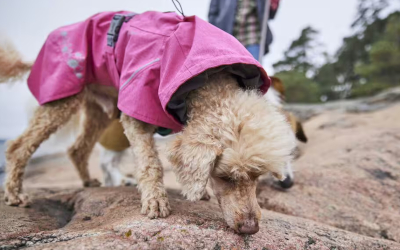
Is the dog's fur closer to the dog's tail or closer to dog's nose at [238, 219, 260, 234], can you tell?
dog's nose at [238, 219, 260, 234]

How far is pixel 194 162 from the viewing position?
5.58 feet

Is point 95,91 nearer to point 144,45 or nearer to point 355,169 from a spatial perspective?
point 144,45

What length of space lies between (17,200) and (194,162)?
202cm

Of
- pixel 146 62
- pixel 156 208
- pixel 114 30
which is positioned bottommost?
pixel 156 208

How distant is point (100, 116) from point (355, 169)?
11.7 ft

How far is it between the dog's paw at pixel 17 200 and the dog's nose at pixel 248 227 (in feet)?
7.03

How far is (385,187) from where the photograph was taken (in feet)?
10.7

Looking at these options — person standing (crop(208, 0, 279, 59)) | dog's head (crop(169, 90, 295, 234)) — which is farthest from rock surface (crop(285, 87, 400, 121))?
dog's head (crop(169, 90, 295, 234))

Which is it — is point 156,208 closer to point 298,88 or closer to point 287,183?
point 287,183

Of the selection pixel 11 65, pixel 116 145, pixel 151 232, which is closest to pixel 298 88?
pixel 116 145

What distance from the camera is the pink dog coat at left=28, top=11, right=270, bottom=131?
6.37 ft

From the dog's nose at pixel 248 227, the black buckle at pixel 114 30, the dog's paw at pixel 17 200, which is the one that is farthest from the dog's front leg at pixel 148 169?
the dog's paw at pixel 17 200

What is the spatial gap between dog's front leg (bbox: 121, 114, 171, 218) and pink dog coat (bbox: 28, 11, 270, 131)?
238 mm

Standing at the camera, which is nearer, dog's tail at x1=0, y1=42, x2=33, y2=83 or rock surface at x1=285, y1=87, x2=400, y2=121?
dog's tail at x1=0, y1=42, x2=33, y2=83
